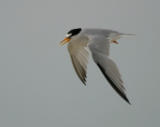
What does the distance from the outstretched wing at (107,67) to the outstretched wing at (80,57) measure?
0.42 meters

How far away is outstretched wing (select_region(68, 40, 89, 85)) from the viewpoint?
130 inches

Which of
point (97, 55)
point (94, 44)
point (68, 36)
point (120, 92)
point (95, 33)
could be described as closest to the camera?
point (120, 92)

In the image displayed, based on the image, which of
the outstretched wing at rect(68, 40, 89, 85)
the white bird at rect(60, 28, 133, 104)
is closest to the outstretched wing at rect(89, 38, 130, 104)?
the white bird at rect(60, 28, 133, 104)

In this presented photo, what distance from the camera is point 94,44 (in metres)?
2.89

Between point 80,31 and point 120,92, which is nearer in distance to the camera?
point 120,92

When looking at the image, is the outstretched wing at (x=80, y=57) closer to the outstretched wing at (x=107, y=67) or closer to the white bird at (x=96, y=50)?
the white bird at (x=96, y=50)

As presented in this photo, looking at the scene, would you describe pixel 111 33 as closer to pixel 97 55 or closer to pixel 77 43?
pixel 77 43

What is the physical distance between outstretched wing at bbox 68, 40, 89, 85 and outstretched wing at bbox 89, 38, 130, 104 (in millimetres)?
417

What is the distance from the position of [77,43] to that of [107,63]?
2.64 ft

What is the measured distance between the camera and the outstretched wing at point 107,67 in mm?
2439

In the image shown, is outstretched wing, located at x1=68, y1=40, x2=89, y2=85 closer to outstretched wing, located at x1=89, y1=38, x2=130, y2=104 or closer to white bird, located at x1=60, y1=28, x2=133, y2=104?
white bird, located at x1=60, y1=28, x2=133, y2=104

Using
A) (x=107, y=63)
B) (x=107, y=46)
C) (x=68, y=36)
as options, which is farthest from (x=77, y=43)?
(x=107, y=63)

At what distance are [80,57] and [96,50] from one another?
1.89ft

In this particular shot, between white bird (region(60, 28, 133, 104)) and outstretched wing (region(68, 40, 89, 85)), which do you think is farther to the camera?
outstretched wing (region(68, 40, 89, 85))
